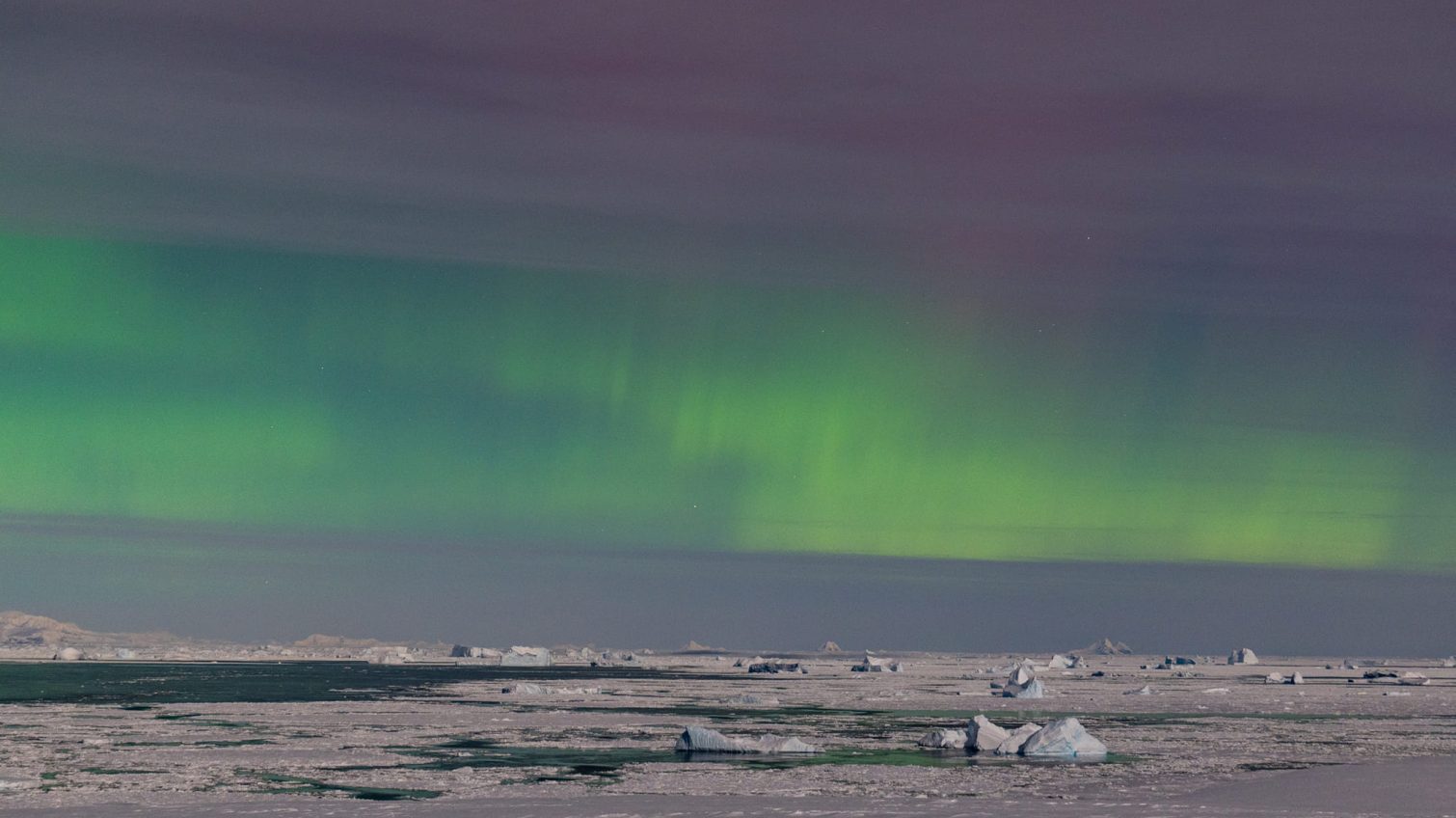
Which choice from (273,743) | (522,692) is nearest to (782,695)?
(522,692)

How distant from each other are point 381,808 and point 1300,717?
4058cm

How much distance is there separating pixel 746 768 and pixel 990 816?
8702mm

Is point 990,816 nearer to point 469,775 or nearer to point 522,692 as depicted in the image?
point 469,775

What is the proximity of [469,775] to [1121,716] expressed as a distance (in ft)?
101

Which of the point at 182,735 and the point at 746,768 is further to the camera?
the point at 182,735

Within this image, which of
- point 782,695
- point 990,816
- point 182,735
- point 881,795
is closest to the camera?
point 990,816

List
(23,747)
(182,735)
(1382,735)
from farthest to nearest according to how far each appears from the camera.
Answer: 1. (1382,735)
2. (182,735)
3. (23,747)

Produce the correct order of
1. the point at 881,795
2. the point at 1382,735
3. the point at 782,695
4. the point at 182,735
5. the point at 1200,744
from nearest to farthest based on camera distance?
the point at 881,795 < the point at 1200,744 < the point at 182,735 < the point at 1382,735 < the point at 782,695

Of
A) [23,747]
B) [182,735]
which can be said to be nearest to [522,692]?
[182,735]

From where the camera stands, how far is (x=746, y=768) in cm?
2873

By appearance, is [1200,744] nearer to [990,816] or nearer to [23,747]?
[990,816]

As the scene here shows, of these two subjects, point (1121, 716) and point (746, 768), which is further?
point (1121, 716)

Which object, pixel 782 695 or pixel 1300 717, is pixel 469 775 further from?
pixel 782 695

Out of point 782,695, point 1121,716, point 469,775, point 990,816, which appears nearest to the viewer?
point 990,816
